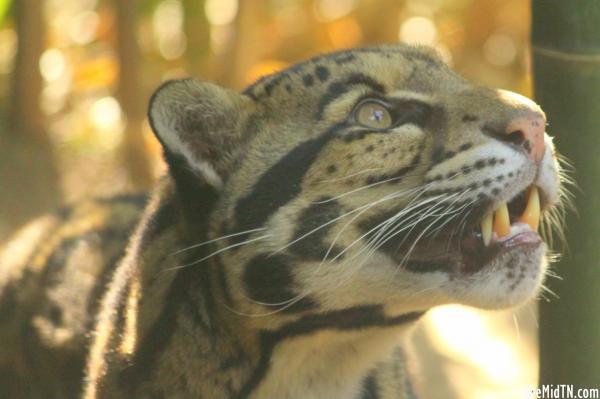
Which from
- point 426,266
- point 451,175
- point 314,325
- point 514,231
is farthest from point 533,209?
point 314,325

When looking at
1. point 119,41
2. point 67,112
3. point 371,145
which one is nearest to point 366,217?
point 371,145

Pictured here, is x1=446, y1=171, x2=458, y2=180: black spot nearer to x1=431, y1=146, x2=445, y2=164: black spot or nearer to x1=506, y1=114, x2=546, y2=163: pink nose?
x1=431, y1=146, x2=445, y2=164: black spot

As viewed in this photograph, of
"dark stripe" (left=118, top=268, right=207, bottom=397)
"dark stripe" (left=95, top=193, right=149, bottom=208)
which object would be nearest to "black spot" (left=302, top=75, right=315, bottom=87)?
"dark stripe" (left=118, top=268, right=207, bottom=397)

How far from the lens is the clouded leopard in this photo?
392 cm

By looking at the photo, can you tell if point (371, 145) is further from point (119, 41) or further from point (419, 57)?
point (119, 41)

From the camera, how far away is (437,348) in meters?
7.70

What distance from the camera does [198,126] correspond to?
4.23m

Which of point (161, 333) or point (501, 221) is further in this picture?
point (161, 333)

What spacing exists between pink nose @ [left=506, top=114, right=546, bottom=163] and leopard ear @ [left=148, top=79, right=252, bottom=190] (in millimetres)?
1108

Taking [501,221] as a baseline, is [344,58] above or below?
above

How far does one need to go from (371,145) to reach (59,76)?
735 cm

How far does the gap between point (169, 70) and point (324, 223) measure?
7.32 meters

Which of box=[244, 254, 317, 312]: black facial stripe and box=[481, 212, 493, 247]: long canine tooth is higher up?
box=[481, 212, 493, 247]: long canine tooth

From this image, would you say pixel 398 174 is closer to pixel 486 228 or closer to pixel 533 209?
pixel 486 228
